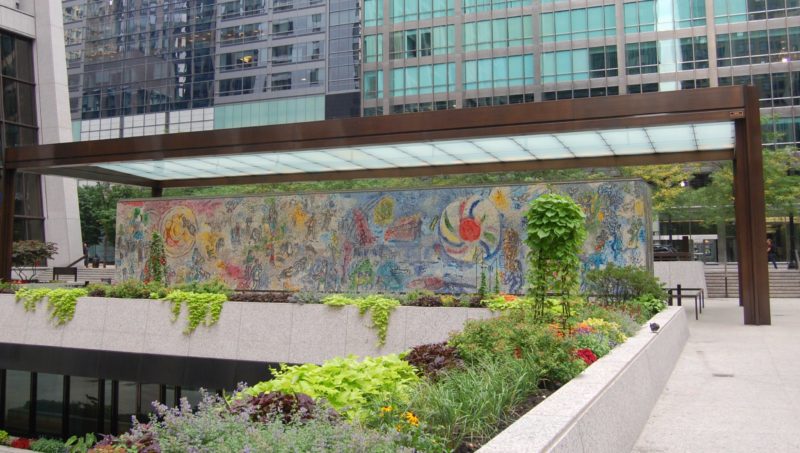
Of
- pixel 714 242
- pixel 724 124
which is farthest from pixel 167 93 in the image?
pixel 724 124

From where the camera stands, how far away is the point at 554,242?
35.4 feet

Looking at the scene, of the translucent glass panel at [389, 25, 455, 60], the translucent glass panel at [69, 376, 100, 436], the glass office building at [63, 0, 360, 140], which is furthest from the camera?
the glass office building at [63, 0, 360, 140]

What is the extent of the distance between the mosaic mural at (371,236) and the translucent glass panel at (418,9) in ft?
145

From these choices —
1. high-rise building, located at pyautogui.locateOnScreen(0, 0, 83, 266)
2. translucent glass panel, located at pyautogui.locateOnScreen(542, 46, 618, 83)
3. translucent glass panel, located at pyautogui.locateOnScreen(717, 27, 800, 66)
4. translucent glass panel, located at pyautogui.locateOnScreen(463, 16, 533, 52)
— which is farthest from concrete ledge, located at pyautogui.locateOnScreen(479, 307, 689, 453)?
translucent glass panel, located at pyautogui.locateOnScreen(463, 16, 533, 52)

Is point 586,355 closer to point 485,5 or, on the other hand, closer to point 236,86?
point 485,5

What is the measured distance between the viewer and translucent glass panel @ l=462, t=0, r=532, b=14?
60344 millimetres

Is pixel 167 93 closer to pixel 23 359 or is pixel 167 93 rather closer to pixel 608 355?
pixel 23 359

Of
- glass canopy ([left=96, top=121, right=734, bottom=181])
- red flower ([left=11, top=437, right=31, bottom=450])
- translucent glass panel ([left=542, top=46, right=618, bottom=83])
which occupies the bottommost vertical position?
red flower ([left=11, top=437, right=31, bottom=450])

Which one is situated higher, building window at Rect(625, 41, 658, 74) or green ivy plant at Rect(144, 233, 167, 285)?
building window at Rect(625, 41, 658, 74)

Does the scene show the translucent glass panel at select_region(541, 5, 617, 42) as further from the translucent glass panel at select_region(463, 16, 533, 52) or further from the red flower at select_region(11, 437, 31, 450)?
the red flower at select_region(11, 437, 31, 450)

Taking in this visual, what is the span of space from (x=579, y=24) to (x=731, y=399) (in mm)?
54431

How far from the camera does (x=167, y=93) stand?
286 ft

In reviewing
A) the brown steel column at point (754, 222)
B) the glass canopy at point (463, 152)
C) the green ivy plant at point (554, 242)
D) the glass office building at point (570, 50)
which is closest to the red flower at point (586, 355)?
the green ivy plant at point (554, 242)

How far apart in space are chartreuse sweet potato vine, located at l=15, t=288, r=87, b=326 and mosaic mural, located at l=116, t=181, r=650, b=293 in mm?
5655
